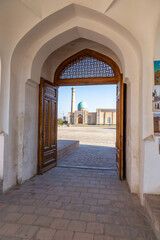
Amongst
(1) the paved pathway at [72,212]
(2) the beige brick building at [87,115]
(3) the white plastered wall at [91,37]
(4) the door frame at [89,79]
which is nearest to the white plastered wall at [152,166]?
(3) the white plastered wall at [91,37]

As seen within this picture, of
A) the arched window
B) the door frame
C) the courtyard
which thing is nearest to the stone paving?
the courtyard

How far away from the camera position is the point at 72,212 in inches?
106

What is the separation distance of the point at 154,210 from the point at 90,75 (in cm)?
404

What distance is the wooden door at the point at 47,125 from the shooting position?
4508mm

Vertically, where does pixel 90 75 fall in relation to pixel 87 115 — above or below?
below

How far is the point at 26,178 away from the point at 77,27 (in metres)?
3.91

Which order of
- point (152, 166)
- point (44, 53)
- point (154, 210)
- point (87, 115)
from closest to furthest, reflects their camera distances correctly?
point (154, 210) → point (152, 166) → point (44, 53) → point (87, 115)

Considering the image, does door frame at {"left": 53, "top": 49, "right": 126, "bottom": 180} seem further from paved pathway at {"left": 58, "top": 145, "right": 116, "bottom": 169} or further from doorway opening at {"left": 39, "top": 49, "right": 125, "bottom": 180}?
paved pathway at {"left": 58, "top": 145, "right": 116, "bottom": 169}

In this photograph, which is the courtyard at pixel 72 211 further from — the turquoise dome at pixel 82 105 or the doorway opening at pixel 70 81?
the turquoise dome at pixel 82 105

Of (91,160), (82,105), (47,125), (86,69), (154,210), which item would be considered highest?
(82,105)

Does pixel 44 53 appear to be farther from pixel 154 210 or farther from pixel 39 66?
pixel 154 210

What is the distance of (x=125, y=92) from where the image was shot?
4.32 m

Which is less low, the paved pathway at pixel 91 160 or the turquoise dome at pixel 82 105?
the turquoise dome at pixel 82 105

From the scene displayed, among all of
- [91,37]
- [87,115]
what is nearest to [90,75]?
[91,37]
